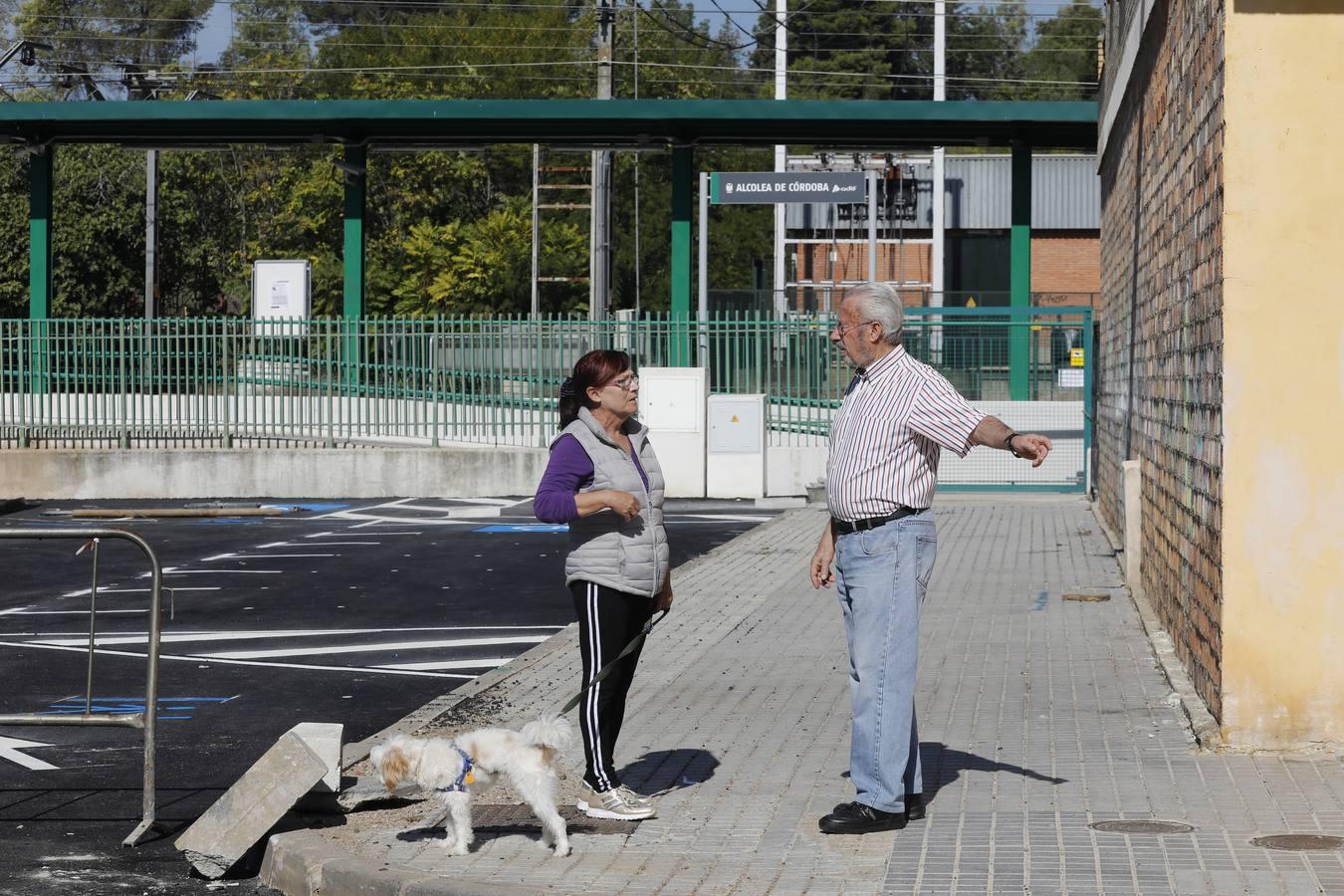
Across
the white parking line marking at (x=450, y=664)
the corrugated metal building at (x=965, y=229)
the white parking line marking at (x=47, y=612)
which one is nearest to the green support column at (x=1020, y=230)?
the corrugated metal building at (x=965, y=229)

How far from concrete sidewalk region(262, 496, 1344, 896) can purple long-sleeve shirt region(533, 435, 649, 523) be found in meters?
1.15

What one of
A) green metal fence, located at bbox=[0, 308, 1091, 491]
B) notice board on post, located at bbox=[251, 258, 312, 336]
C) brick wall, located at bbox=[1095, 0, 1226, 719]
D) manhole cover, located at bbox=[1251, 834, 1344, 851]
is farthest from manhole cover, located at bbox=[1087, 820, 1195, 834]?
notice board on post, located at bbox=[251, 258, 312, 336]

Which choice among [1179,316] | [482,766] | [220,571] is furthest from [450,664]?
[220,571]

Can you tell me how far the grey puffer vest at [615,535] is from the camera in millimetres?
6742

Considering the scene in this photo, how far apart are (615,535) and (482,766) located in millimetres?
1012

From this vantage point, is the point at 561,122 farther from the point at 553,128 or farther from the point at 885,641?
the point at 885,641

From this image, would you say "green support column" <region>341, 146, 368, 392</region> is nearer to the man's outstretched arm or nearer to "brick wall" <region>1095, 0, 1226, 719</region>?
"brick wall" <region>1095, 0, 1226, 719</region>

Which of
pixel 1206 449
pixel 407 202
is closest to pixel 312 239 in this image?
pixel 407 202

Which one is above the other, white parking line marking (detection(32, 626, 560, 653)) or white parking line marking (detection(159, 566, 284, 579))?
white parking line marking (detection(32, 626, 560, 653))

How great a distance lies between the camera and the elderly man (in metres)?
6.53

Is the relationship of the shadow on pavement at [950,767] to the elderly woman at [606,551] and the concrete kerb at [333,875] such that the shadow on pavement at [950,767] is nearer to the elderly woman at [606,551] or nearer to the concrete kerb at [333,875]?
the elderly woman at [606,551]

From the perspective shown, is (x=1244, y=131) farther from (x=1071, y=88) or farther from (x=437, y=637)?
(x=1071, y=88)

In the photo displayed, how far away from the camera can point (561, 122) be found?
30.6 metres

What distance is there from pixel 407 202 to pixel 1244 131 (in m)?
54.4
